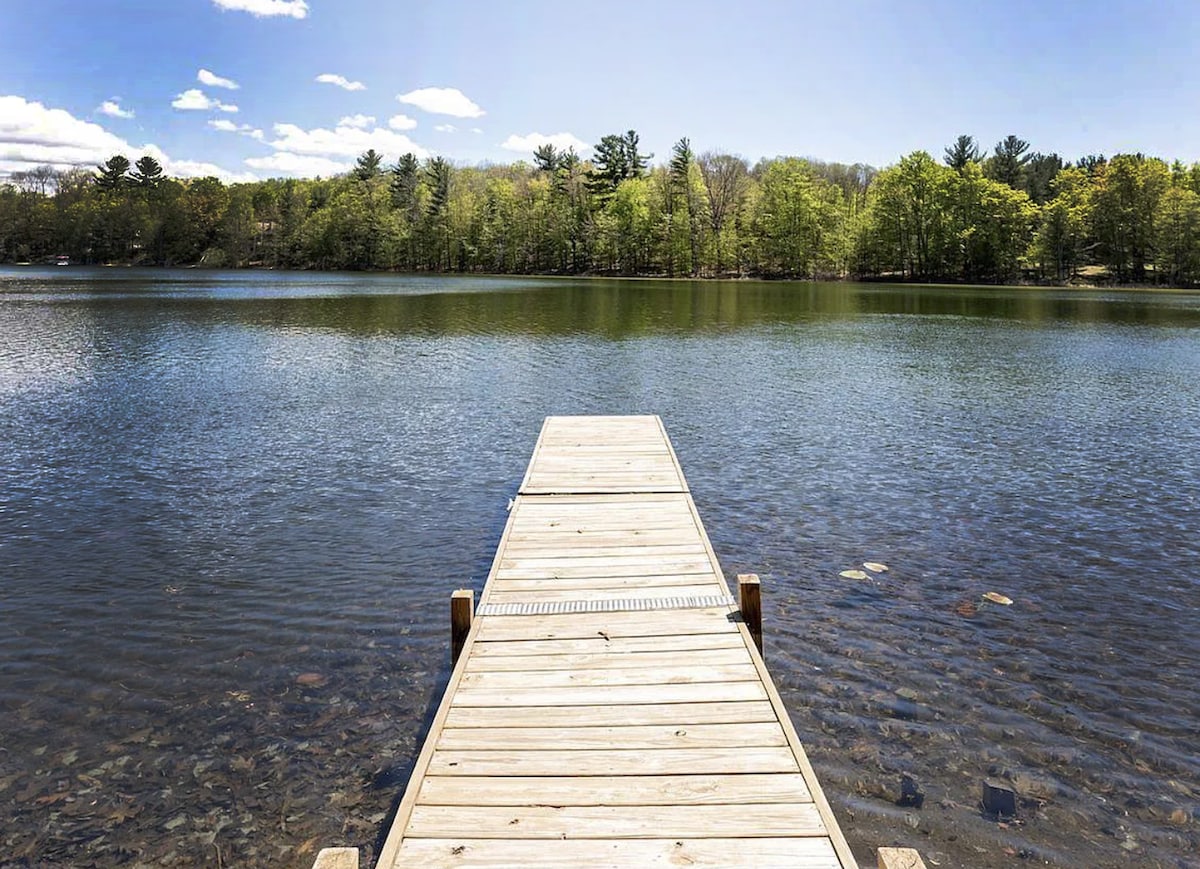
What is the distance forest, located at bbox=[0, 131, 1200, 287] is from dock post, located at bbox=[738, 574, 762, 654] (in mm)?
89538

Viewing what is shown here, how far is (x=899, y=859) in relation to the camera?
3521 mm

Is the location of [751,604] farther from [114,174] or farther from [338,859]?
[114,174]

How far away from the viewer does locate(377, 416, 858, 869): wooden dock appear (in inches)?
149

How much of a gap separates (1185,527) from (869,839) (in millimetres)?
8999

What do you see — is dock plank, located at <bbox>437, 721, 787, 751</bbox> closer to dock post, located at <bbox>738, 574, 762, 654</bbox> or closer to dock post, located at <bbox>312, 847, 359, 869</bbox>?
dock post, located at <bbox>312, 847, 359, 869</bbox>

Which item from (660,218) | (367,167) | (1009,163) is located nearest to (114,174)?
(367,167)

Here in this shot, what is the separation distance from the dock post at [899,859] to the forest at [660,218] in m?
91.6

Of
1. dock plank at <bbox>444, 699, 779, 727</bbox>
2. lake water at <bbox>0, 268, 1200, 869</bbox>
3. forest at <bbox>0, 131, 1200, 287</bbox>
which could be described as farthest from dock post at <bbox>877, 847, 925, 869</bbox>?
forest at <bbox>0, 131, 1200, 287</bbox>

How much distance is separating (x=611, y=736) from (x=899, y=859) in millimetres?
1763

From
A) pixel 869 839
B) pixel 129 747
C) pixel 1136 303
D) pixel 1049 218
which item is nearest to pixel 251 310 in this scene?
pixel 129 747

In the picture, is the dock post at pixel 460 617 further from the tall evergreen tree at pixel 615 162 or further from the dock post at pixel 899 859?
the tall evergreen tree at pixel 615 162

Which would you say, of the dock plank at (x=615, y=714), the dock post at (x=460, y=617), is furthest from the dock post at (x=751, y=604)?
the dock post at (x=460, y=617)

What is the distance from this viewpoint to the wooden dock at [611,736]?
149 inches

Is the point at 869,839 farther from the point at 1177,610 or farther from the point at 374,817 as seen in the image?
the point at 1177,610
